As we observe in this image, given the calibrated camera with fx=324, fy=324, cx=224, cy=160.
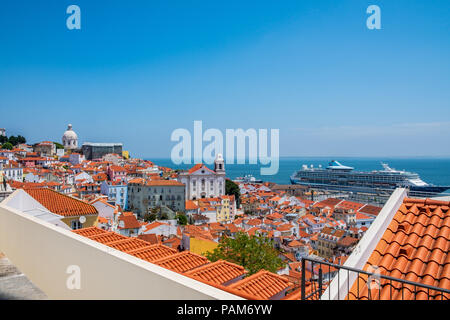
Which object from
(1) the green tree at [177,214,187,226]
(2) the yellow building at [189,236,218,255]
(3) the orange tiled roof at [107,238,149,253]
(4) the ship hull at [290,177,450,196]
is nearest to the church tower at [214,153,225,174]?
(1) the green tree at [177,214,187,226]

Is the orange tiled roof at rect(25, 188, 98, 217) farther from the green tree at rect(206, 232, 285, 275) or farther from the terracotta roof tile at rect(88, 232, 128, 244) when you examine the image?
the terracotta roof tile at rect(88, 232, 128, 244)

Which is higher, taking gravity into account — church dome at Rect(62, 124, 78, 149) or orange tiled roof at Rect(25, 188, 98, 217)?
church dome at Rect(62, 124, 78, 149)

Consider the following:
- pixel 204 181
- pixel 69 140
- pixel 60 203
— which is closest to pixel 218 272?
pixel 60 203

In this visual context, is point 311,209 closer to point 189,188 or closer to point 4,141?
point 189,188

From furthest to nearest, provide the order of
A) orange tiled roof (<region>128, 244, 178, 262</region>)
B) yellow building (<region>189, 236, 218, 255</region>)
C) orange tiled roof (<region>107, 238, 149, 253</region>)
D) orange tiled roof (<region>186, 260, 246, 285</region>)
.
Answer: yellow building (<region>189, 236, 218, 255</region>) < orange tiled roof (<region>107, 238, 149, 253</region>) < orange tiled roof (<region>128, 244, 178, 262</region>) < orange tiled roof (<region>186, 260, 246, 285</region>)

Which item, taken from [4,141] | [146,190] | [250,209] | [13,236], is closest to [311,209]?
[250,209]

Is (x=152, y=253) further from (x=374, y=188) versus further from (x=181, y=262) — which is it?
(x=374, y=188)
